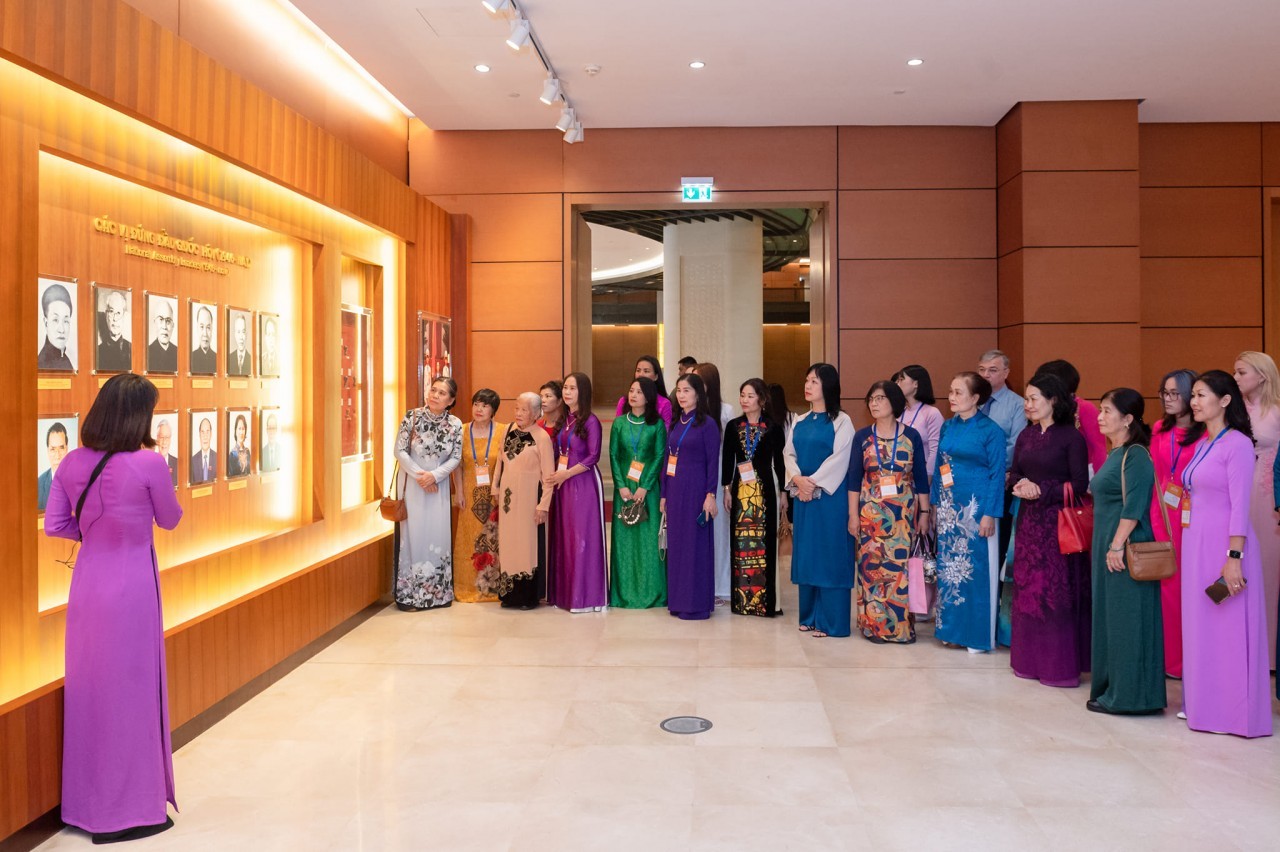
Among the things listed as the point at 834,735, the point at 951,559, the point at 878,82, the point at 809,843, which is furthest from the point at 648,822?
the point at 878,82

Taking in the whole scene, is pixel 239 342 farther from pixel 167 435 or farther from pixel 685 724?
pixel 685 724

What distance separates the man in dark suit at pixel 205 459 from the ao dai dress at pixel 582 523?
2373 mm

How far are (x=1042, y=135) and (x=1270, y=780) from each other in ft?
17.3

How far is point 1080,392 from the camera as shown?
24.6ft

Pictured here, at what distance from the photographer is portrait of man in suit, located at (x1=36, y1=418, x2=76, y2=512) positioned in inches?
134

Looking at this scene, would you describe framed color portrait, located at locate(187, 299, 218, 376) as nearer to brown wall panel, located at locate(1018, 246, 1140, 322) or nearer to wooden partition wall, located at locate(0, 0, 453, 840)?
Result: wooden partition wall, located at locate(0, 0, 453, 840)

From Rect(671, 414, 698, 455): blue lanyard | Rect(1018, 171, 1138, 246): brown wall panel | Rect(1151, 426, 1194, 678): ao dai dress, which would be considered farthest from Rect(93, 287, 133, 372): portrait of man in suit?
Rect(1018, 171, 1138, 246): brown wall panel

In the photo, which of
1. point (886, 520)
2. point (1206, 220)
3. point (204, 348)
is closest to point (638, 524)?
point (886, 520)

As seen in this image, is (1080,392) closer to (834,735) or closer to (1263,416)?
(1263,416)

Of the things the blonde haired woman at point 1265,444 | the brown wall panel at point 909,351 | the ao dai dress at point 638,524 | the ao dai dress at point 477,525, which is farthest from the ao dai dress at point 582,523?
the blonde haired woman at point 1265,444

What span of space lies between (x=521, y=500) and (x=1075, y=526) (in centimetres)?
341

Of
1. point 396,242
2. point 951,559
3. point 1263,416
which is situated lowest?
point 951,559

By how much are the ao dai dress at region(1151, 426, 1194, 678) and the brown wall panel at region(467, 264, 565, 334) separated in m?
4.92

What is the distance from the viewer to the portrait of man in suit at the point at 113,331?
3785 millimetres
